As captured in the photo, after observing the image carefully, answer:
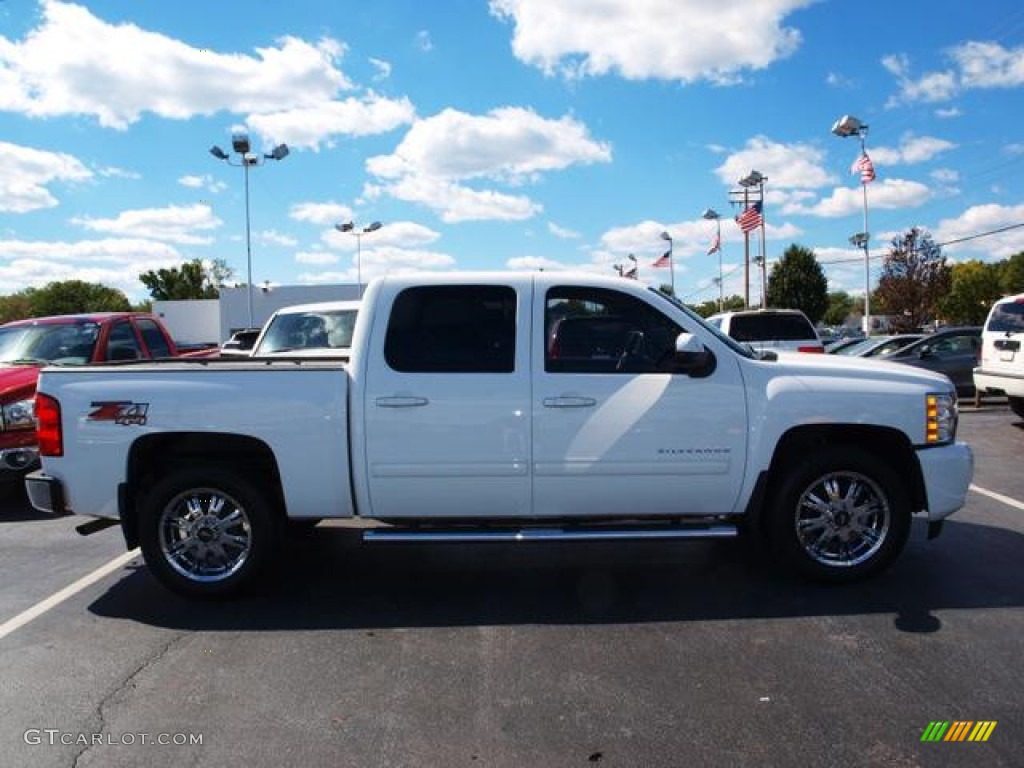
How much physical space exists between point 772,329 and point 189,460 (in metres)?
10.9

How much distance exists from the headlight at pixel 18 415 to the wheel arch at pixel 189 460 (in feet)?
10.6

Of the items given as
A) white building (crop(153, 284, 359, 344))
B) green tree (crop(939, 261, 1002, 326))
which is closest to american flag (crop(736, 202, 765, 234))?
white building (crop(153, 284, 359, 344))

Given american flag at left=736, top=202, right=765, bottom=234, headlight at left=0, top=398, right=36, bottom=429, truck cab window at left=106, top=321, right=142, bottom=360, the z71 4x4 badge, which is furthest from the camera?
american flag at left=736, top=202, right=765, bottom=234

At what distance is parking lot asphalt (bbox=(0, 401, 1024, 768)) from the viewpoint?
3285 mm

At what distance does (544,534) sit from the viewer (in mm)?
4676

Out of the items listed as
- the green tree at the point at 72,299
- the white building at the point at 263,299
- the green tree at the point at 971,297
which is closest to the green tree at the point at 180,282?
the green tree at the point at 72,299

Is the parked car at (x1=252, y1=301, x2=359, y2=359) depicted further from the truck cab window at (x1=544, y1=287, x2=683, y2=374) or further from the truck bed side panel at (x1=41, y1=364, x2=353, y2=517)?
the truck cab window at (x1=544, y1=287, x2=683, y2=374)

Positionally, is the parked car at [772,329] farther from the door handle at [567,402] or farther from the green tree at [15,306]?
the green tree at [15,306]

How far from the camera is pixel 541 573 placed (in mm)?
5453

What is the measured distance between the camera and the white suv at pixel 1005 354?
10.9 m

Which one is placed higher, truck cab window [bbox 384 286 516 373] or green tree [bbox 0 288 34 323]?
green tree [bbox 0 288 34 323]

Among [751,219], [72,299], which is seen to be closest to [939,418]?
[751,219]

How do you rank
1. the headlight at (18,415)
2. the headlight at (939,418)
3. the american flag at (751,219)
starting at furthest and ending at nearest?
1. the american flag at (751,219)
2. the headlight at (18,415)
3. the headlight at (939,418)

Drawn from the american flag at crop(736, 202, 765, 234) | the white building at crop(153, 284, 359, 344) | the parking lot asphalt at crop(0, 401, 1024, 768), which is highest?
the american flag at crop(736, 202, 765, 234)
